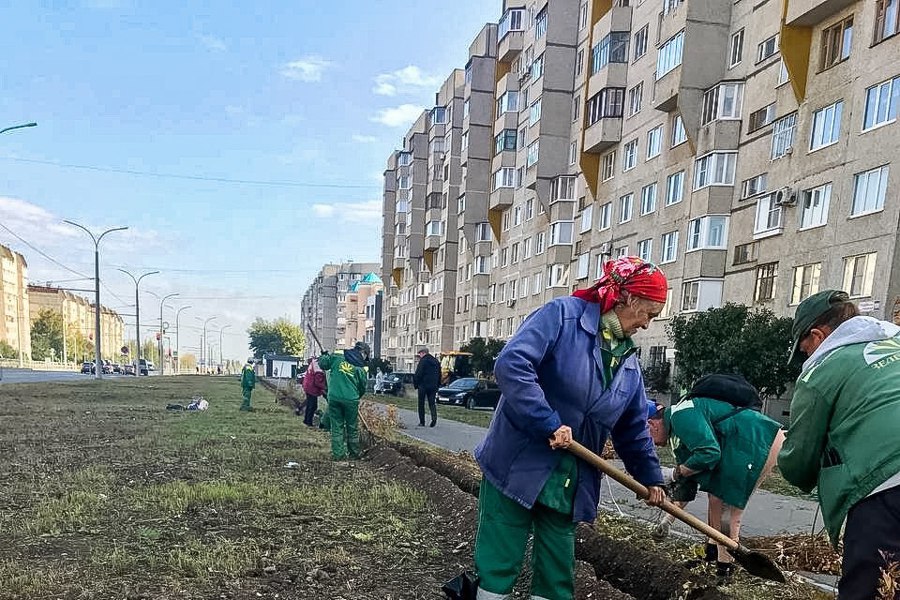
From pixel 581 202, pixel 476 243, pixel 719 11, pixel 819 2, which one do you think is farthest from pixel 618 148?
pixel 476 243

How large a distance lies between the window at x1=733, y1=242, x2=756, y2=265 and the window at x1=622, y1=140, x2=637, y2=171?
7890 mm

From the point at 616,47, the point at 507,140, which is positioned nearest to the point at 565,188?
the point at 616,47

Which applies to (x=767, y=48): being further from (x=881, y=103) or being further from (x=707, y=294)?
(x=707, y=294)

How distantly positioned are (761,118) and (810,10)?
4.15 meters

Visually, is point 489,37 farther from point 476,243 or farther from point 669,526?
point 669,526

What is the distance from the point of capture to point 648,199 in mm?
27719

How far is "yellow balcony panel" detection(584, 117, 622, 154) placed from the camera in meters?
30.3

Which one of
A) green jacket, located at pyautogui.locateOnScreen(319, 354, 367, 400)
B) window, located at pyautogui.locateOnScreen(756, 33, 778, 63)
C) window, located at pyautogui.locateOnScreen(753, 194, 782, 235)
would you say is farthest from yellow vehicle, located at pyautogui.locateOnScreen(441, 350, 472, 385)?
green jacket, located at pyautogui.locateOnScreen(319, 354, 367, 400)

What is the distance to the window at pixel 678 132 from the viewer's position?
25531 mm

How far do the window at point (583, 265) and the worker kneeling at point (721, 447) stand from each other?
2917cm

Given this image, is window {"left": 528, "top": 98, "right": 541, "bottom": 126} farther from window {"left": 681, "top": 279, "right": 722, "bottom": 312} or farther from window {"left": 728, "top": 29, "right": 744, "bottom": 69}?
window {"left": 681, "top": 279, "right": 722, "bottom": 312}

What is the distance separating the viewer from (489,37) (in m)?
48.2

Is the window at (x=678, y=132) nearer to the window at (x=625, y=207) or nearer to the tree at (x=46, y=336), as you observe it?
the window at (x=625, y=207)

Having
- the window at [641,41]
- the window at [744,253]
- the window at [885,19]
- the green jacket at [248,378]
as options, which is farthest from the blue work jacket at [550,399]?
the window at [641,41]
